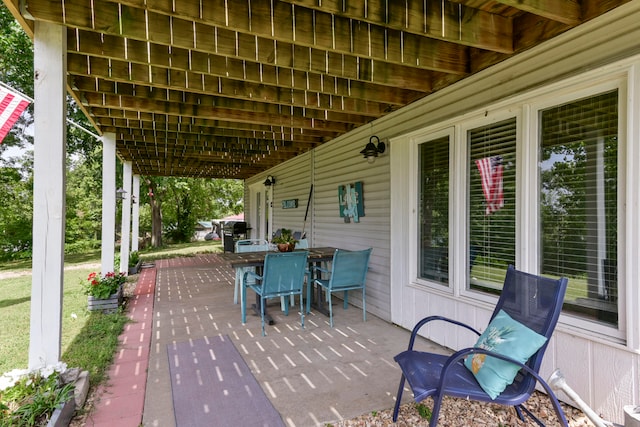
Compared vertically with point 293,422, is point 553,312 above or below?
above

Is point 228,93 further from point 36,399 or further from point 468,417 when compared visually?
point 468,417

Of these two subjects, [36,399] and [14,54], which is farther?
[14,54]

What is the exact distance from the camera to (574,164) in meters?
2.25

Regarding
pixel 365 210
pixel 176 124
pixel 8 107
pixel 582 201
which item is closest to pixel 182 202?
pixel 176 124

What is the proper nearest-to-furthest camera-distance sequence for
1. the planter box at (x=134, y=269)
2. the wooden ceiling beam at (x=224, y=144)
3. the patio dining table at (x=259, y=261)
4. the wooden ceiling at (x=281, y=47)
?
1. the wooden ceiling at (x=281, y=47)
2. the patio dining table at (x=259, y=261)
3. the wooden ceiling beam at (x=224, y=144)
4. the planter box at (x=134, y=269)

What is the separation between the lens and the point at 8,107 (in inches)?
82.2

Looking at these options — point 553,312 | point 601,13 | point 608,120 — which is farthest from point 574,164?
point 553,312

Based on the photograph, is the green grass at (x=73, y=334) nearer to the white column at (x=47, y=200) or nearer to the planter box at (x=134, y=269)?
the white column at (x=47, y=200)

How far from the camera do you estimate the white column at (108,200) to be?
5.16m

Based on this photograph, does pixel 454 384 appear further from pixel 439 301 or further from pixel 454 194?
pixel 454 194

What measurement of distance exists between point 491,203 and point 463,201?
0.88 feet

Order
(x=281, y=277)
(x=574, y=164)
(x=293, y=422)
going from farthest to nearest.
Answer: (x=281, y=277)
(x=574, y=164)
(x=293, y=422)

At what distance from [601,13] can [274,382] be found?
3338 mm

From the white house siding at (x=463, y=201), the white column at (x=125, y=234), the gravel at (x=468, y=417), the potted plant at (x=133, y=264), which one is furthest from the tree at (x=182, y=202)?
the gravel at (x=468, y=417)
